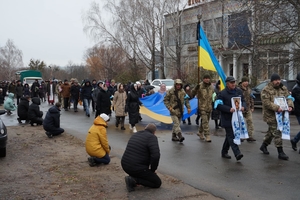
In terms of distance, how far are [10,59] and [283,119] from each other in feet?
287

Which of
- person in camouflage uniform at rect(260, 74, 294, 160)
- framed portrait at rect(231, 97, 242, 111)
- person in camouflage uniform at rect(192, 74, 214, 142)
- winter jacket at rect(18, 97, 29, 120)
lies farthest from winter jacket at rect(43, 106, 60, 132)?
person in camouflage uniform at rect(260, 74, 294, 160)

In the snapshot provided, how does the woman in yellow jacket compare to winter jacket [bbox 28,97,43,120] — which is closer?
the woman in yellow jacket

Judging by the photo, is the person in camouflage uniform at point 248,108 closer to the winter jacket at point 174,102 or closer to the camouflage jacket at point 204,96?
the camouflage jacket at point 204,96

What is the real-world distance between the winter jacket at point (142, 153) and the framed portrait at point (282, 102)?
3.62m

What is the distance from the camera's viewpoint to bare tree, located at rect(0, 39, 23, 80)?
85.1 m

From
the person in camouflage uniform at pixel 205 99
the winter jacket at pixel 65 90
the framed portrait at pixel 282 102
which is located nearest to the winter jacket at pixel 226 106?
the framed portrait at pixel 282 102

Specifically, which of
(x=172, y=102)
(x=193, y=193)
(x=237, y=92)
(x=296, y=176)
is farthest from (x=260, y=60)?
(x=193, y=193)

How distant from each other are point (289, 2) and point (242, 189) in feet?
49.7

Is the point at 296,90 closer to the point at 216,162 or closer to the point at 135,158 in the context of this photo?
the point at 216,162

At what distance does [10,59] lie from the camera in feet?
287

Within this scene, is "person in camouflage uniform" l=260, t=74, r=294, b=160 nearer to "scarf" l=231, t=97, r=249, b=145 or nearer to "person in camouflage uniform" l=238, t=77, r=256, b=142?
"scarf" l=231, t=97, r=249, b=145

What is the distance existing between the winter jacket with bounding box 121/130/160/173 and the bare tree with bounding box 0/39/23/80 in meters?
84.3

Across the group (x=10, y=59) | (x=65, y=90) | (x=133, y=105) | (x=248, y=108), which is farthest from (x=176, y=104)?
(x=10, y=59)

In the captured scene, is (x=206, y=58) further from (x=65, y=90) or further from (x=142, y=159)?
(x=65, y=90)
